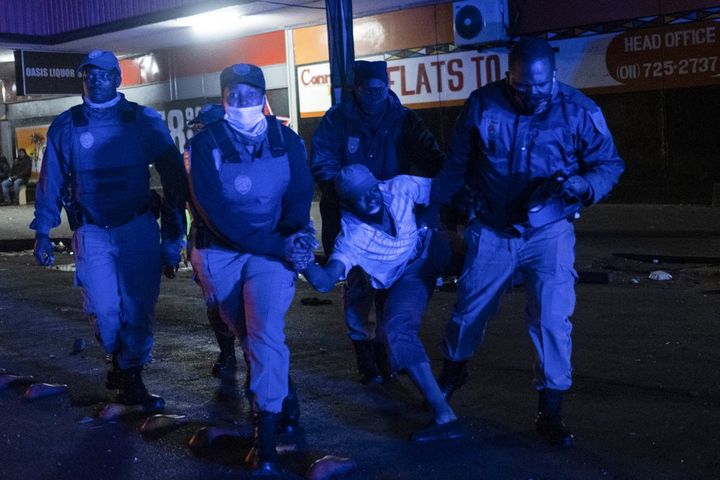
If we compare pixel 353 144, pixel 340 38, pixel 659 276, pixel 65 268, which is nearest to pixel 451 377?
pixel 353 144

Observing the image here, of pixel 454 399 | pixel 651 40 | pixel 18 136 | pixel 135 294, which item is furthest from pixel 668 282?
pixel 18 136

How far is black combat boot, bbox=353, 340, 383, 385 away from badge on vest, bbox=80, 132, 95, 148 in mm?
1958

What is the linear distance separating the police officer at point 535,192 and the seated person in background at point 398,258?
9.9 inches

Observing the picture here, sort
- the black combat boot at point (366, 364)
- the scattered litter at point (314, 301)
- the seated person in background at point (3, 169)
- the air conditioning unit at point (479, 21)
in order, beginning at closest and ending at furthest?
1. the black combat boot at point (366, 364)
2. the scattered litter at point (314, 301)
3. the air conditioning unit at point (479, 21)
4. the seated person in background at point (3, 169)

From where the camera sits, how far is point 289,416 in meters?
5.14

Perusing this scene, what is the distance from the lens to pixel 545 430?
4.72 meters

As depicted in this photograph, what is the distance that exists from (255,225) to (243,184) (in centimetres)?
20

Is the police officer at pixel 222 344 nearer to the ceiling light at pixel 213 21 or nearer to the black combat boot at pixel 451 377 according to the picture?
the black combat boot at pixel 451 377

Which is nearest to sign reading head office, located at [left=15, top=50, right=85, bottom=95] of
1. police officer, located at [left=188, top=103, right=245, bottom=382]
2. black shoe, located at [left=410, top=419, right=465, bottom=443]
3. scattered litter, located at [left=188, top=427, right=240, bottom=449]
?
police officer, located at [left=188, top=103, right=245, bottom=382]

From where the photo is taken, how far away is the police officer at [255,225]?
4500 mm

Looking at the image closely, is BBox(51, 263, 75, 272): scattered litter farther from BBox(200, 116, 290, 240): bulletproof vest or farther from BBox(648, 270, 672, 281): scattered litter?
BBox(200, 116, 290, 240): bulletproof vest

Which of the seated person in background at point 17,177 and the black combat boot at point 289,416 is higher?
the seated person in background at point 17,177

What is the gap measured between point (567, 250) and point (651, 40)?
39.0ft

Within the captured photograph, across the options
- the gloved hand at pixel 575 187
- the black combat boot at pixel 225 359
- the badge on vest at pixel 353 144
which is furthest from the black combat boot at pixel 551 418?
the black combat boot at pixel 225 359
